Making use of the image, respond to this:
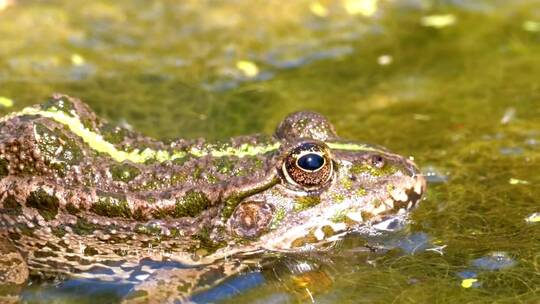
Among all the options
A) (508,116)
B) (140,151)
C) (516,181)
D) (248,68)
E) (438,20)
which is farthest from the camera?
(438,20)

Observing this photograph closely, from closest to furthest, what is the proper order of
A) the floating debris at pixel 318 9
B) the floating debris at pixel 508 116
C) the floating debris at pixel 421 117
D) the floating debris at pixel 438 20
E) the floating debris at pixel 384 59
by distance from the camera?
the floating debris at pixel 508 116 < the floating debris at pixel 421 117 < the floating debris at pixel 384 59 < the floating debris at pixel 438 20 < the floating debris at pixel 318 9

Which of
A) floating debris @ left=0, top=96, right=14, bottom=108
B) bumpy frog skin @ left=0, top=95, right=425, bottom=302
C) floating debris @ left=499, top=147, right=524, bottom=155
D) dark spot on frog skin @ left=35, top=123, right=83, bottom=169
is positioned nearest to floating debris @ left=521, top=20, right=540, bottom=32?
floating debris @ left=499, top=147, right=524, bottom=155

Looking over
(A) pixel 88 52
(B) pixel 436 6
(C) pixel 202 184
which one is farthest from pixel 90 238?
(B) pixel 436 6

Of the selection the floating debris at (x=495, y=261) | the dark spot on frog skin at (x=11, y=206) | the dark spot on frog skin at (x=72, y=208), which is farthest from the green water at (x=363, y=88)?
the dark spot on frog skin at (x=11, y=206)

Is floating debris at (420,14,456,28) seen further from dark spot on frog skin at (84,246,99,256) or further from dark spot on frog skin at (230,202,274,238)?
dark spot on frog skin at (84,246,99,256)

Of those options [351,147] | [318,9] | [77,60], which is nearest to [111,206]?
[351,147]

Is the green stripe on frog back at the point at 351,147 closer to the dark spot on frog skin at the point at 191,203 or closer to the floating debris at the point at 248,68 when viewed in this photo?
the dark spot on frog skin at the point at 191,203

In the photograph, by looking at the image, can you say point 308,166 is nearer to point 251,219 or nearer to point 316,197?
point 316,197
